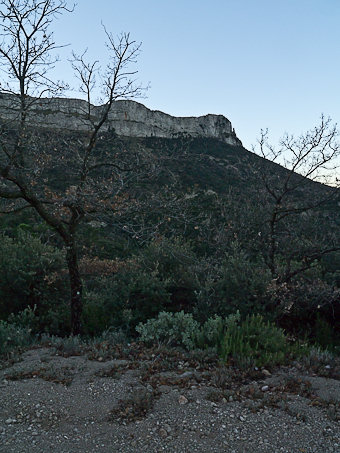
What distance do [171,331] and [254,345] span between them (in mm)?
1396

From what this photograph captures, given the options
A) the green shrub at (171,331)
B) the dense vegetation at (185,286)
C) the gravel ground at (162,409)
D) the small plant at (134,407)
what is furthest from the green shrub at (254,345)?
the small plant at (134,407)

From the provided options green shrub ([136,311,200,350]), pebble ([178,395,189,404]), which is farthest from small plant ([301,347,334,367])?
pebble ([178,395,189,404])

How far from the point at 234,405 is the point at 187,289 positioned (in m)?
5.10

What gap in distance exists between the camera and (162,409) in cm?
387

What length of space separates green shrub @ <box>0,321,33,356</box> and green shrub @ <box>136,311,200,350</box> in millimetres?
2038

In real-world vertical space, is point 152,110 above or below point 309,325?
above

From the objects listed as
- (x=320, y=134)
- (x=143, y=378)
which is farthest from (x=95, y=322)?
(x=320, y=134)

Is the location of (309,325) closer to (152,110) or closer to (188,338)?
(188,338)

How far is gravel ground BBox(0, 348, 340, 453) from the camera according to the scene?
3365 mm

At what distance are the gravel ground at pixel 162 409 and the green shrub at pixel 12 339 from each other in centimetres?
74

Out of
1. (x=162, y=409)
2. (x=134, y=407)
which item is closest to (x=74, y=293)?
(x=134, y=407)

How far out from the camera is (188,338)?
5.84 m

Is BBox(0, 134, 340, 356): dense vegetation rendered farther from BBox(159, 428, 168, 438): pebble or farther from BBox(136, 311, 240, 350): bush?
BBox(159, 428, 168, 438): pebble

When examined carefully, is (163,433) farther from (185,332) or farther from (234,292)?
(234,292)
